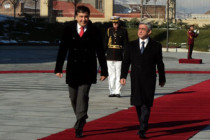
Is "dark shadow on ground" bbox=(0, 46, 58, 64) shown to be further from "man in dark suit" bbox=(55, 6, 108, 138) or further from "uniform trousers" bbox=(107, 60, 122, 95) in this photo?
"man in dark suit" bbox=(55, 6, 108, 138)

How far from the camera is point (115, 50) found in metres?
15.2

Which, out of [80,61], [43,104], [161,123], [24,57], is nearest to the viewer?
[80,61]

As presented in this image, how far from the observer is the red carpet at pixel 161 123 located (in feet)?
31.0

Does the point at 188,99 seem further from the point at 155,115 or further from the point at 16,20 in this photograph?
the point at 16,20

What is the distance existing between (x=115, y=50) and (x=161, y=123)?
462 cm

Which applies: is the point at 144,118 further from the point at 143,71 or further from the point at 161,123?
the point at 161,123

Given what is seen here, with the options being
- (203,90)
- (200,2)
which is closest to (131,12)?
(200,2)

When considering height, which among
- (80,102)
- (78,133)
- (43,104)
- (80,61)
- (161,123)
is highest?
(80,61)

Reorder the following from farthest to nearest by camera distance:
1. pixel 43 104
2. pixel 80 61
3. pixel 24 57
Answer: pixel 24 57, pixel 43 104, pixel 80 61

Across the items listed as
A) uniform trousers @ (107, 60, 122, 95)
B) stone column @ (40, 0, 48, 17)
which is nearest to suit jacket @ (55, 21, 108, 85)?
uniform trousers @ (107, 60, 122, 95)

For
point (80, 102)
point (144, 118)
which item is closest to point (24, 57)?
point (80, 102)

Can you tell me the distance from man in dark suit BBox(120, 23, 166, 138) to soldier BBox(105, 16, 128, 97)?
18.5 ft

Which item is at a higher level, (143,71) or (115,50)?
(143,71)

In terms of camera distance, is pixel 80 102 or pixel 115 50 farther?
pixel 115 50
